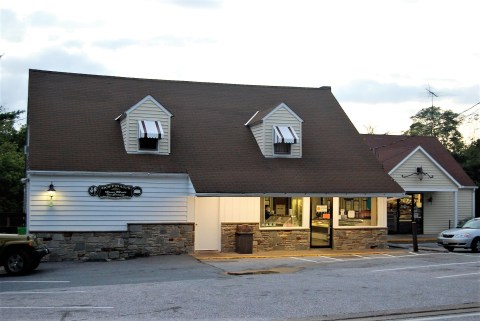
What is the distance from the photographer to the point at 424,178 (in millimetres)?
34094

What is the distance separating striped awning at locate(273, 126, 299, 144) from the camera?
25.8 metres

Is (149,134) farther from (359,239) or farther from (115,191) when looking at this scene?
(359,239)

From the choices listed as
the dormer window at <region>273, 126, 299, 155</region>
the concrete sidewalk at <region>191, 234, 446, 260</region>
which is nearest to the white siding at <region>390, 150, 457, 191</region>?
the concrete sidewalk at <region>191, 234, 446, 260</region>

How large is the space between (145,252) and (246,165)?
552 cm

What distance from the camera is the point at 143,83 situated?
28438mm

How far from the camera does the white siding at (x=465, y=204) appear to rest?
36250 millimetres

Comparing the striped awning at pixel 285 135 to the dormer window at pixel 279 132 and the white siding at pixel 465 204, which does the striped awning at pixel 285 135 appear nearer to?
the dormer window at pixel 279 132

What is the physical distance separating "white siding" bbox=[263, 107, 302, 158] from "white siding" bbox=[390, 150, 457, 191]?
9.30 metres

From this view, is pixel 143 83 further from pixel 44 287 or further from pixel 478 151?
pixel 478 151

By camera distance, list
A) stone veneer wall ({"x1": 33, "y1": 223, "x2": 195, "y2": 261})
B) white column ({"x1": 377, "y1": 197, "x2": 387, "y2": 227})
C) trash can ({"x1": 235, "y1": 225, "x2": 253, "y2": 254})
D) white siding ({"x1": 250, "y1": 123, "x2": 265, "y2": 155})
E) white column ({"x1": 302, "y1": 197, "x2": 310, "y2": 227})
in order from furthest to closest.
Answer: white column ({"x1": 377, "y1": 197, "x2": 387, "y2": 227})
white siding ({"x1": 250, "y1": 123, "x2": 265, "y2": 155})
white column ({"x1": 302, "y1": 197, "x2": 310, "y2": 227})
trash can ({"x1": 235, "y1": 225, "x2": 253, "y2": 254})
stone veneer wall ({"x1": 33, "y1": 223, "x2": 195, "y2": 261})

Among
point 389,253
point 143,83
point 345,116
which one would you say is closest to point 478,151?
point 345,116

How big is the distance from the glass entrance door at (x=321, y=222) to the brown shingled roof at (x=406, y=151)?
8.85m

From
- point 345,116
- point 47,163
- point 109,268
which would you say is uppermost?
point 345,116

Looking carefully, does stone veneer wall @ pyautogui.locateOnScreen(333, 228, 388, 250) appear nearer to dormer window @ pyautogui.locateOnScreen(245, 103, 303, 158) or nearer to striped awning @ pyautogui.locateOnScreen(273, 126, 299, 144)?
dormer window @ pyautogui.locateOnScreen(245, 103, 303, 158)
